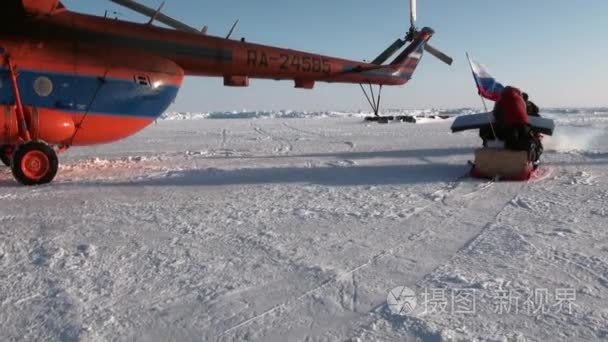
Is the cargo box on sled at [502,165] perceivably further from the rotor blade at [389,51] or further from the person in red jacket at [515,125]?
the rotor blade at [389,51]

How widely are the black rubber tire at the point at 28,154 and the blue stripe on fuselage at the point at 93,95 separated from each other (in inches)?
31.1

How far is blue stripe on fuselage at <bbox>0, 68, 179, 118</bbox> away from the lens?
6.59 m

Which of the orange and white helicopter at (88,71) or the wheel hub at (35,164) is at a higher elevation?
the orange and white helicopter at (88,71)

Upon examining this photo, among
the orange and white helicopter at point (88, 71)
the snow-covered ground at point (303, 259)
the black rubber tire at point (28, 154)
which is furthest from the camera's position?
the orange and white helicopter at point (88, 71)

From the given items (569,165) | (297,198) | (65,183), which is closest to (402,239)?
(297,198)

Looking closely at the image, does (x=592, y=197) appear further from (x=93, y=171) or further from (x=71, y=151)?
(x=71, y=151)

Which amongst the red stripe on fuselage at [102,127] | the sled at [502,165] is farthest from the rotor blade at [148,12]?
the sled at [502,165]

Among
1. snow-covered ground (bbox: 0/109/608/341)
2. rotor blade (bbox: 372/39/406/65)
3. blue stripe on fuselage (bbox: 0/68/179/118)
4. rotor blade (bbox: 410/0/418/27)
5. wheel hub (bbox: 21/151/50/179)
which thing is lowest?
snow-covered ground (bbox: 0/109/608/341)

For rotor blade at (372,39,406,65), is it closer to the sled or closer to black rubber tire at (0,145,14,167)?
the sled

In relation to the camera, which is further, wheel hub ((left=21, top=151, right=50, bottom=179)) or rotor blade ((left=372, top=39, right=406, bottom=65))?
rotor blade ((left=372, top=39, right=406, bottom=65))

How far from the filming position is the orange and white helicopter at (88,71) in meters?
6.39

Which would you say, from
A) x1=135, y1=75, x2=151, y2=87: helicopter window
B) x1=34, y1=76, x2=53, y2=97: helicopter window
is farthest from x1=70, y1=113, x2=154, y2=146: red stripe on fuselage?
x1=135, y1=75, x2=151, y2=87: helicopter window

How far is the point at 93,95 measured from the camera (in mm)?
7117

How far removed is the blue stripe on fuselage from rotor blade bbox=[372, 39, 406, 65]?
21.4 ft
